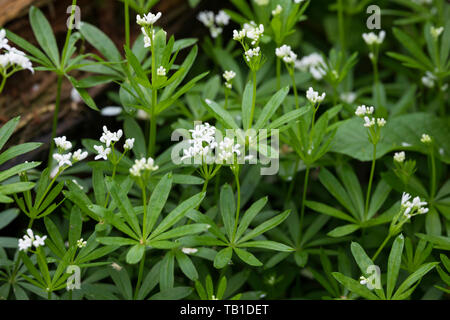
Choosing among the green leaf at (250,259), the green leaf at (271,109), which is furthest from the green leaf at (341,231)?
the green leaf at (271,109)

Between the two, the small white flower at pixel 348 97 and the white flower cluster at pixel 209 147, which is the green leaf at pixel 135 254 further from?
the small white flower at pixel 348 97

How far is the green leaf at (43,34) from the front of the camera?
2311 millimetres

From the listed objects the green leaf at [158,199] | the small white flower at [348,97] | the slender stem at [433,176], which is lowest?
the green leaf at [158,199]

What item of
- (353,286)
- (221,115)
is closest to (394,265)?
(353,286)

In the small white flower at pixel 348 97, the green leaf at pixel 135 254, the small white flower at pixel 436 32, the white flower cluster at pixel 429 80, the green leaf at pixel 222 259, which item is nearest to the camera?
the green leaf at pixel 135 254

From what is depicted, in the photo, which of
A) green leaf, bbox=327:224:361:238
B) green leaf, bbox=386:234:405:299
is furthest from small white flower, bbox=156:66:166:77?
green leaf, bbox=386:234:405:299

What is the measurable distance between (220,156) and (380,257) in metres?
1.00

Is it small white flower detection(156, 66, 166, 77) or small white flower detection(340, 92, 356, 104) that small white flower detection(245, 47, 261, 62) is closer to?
small white flower detection(156, 66, 166, 77)

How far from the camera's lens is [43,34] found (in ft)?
Result: 7.72

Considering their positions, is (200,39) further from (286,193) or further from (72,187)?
(72,187)

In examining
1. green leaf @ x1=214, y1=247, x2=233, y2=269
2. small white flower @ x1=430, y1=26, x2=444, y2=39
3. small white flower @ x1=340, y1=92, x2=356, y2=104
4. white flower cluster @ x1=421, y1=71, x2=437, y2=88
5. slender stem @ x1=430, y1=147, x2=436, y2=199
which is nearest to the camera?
green leaf @ x1=214, y1=247, x2=233, y2=269

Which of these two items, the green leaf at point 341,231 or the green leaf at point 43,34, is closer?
the green leaf at point 341,231

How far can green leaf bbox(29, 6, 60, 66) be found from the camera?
2311mm

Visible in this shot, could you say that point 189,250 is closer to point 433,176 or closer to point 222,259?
point 222,259
